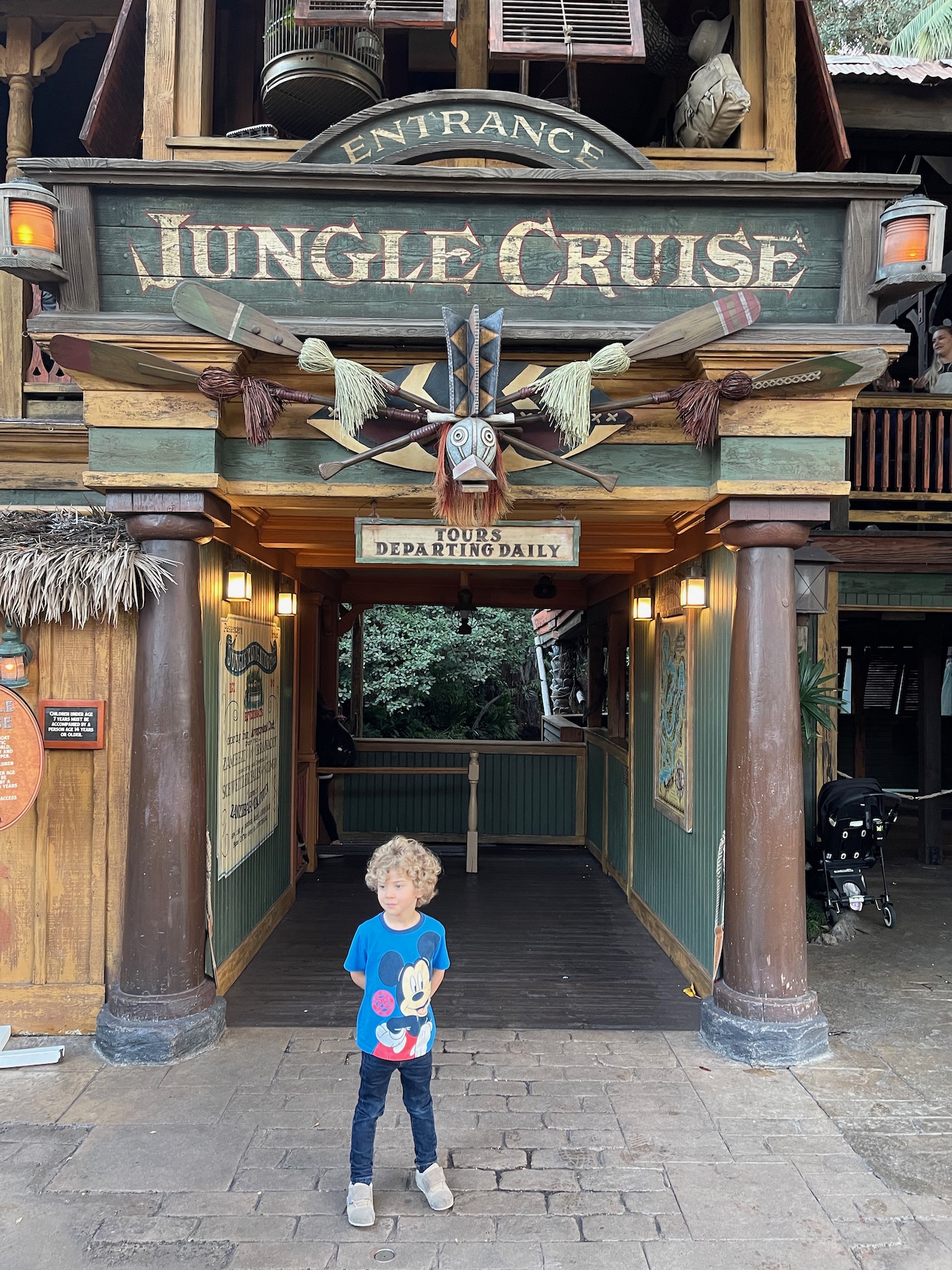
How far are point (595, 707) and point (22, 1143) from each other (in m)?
7.71

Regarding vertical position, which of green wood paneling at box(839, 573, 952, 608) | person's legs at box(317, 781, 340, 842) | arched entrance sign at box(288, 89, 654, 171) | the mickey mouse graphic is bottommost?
person's legs at box(317, 781, 340, 842)

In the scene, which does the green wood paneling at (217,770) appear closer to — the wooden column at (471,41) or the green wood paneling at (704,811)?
the green wood paneling at (704,811)

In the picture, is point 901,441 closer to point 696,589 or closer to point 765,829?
point 696,589

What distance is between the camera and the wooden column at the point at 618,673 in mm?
8211

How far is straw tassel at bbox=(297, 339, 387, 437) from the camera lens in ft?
13.5

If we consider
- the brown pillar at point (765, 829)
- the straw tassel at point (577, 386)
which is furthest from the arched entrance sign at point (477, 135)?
the brown pillar at point (765, 829)

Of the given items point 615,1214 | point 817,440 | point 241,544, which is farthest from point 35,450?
point 615,1214

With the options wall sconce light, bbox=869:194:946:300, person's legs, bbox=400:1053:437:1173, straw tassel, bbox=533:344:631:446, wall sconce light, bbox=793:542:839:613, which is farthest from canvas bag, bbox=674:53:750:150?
person's legs, bbox=400:1053:437:1173

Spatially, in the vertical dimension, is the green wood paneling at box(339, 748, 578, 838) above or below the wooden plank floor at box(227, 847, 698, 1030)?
above

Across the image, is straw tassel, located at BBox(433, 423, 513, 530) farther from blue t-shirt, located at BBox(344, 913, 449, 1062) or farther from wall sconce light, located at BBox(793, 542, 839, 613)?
wall sconce light, located at BBox(793, 542, 839, 613)

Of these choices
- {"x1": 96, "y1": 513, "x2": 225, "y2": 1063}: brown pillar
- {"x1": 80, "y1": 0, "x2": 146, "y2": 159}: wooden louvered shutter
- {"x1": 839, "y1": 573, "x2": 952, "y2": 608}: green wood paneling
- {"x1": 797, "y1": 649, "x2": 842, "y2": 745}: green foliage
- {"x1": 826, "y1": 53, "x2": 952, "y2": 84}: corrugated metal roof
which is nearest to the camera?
{"x1": 96, "y1": 513, "x2": 225, "y2": 1063}: brown pillar

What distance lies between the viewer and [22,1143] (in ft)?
11.7

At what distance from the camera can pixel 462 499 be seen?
4238mm

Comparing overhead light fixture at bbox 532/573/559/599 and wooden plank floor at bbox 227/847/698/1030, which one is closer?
wooden plank floor at bbox 227/847/698/1030
